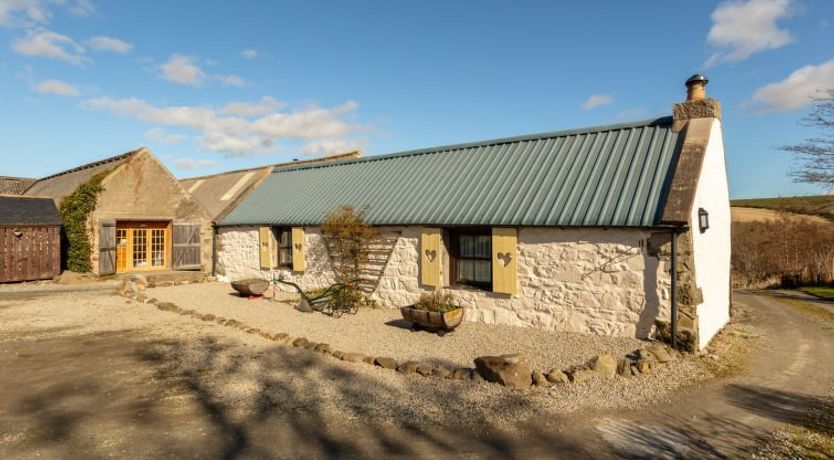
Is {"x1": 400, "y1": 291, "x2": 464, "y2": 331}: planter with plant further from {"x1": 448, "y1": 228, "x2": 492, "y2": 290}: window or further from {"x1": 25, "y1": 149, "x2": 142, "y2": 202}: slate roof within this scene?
{"x1": 25, "y1": 149, "x2": 142, "y2": 202}: slate roof

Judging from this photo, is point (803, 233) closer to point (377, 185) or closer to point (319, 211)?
point (377, 185)

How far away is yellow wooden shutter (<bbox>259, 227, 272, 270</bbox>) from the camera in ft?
49.1

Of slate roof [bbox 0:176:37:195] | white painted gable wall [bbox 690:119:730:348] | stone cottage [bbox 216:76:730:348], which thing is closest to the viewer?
stone cottage [bbox 216:76:730:348]

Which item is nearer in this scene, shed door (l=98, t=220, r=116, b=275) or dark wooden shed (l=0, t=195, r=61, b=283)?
dark wooden shed (l=0, t=195, r=61, b=283)

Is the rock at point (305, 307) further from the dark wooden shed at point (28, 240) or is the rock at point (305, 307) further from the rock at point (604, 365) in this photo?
the dark wooden shed at point (28, 240)

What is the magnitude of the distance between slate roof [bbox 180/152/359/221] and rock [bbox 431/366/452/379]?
43.7 ft

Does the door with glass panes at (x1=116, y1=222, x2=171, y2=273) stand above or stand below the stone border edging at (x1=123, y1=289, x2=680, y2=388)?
above

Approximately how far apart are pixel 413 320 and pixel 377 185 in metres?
5.55

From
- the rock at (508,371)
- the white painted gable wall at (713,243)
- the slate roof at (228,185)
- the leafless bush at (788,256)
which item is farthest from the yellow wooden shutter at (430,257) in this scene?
the leafless bush at (788,256)

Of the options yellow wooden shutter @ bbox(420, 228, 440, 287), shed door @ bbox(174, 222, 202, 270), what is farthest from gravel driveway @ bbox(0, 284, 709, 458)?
shed door @ bbox(174, 222, 202, 270)

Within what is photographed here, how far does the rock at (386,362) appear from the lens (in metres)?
7.06

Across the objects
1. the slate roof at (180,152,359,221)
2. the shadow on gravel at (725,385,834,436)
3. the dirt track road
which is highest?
the slate roof at (180,152,359,221)

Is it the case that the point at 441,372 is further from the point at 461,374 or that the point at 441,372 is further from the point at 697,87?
the point at 697,87

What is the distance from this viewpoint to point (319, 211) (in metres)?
13.8
